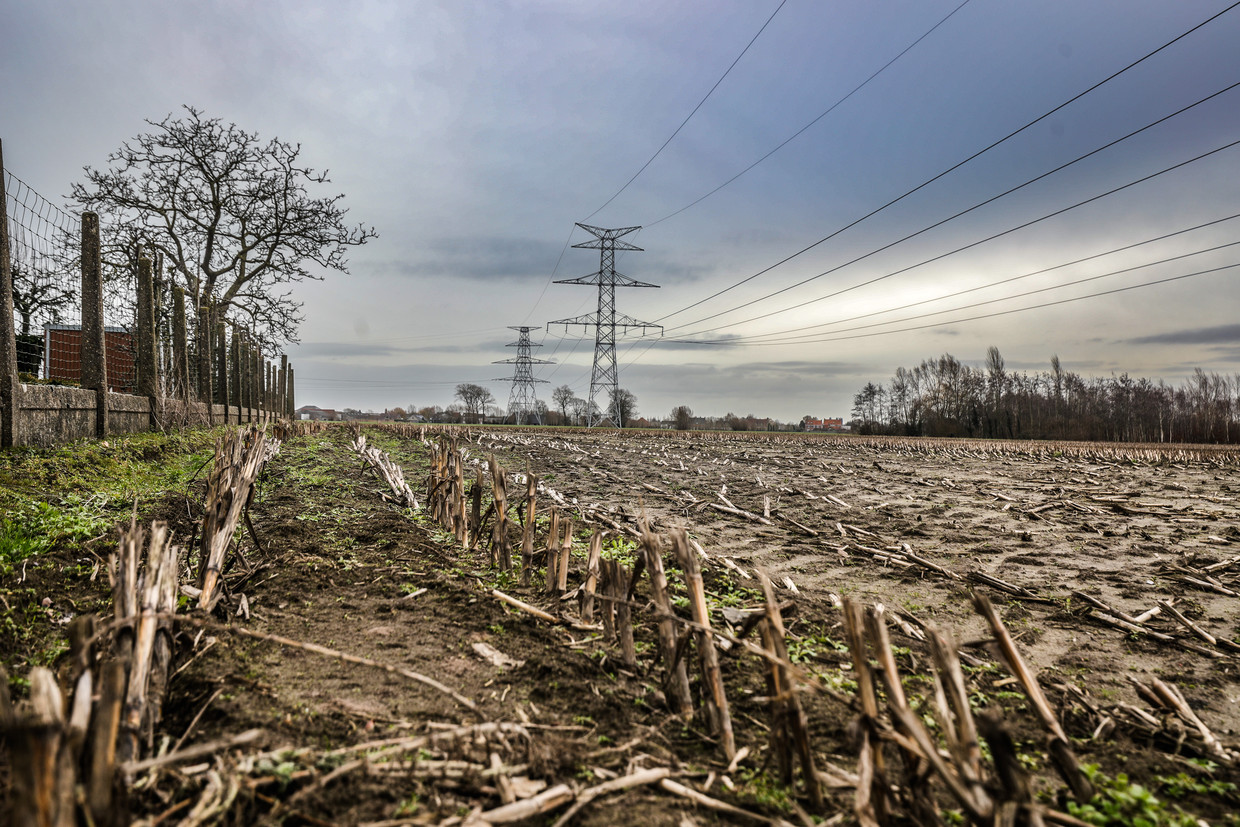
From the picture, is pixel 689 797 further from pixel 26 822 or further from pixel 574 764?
pixel 26 822

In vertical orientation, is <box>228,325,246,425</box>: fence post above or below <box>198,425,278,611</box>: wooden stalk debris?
above

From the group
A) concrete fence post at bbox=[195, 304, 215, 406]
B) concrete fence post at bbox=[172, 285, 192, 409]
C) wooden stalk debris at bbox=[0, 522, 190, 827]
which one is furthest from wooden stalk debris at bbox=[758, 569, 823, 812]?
concrete fence post at bbox=[195, 304, 215, 406]

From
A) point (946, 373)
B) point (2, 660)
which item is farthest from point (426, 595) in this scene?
point (946, 373)

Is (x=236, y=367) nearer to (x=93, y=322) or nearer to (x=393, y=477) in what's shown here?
(x=93, y=322)

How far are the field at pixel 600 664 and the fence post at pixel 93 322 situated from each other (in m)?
1.50

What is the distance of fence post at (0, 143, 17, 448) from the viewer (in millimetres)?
6500

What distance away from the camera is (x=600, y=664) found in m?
3.16

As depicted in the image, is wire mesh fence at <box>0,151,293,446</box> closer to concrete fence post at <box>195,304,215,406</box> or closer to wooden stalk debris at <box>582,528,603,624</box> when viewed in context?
concrete fence post at <box>195,304,215,406</box>

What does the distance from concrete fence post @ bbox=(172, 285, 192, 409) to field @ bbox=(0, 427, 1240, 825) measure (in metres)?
7.72

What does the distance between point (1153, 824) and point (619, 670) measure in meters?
2.15

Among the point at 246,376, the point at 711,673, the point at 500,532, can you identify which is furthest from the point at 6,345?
the point at 246,376

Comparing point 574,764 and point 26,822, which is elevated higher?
point 26,822

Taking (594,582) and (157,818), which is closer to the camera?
(157,818)

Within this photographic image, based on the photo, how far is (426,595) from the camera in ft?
13.6
